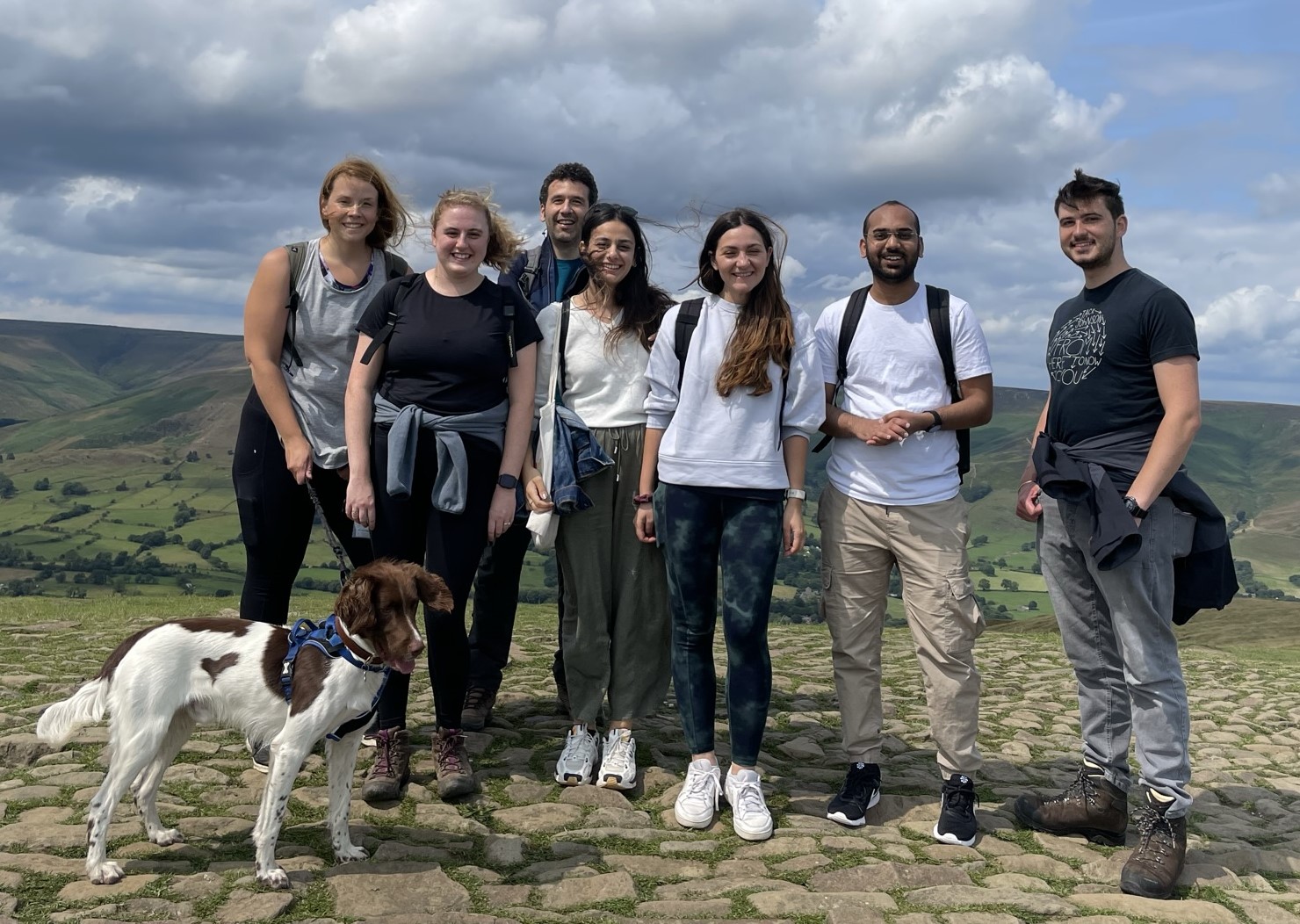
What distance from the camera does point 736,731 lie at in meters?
6.25

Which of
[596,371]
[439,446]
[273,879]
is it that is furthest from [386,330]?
[273,879]

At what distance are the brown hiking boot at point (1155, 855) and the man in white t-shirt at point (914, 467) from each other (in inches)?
35.5

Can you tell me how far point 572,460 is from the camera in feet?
21.1

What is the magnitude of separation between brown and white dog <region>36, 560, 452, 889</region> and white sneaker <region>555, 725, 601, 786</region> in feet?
5.65

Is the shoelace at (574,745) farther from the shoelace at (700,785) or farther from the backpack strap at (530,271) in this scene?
the backpack strap at (530,271)

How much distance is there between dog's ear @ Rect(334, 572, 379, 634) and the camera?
5.09 m

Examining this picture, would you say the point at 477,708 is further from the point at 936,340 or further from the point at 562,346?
the point at 936,340

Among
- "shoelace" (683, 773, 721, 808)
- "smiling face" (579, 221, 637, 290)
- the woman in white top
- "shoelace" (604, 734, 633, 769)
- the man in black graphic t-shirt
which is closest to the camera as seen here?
the man in black graphic t-shirt

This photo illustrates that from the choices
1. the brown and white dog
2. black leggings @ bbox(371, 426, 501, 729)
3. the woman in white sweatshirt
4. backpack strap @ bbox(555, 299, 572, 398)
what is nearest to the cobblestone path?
the brown and white dog

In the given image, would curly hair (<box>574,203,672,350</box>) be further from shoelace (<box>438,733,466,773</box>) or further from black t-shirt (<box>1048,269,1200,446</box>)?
shoelace (<box>438,733,466,773</box>)

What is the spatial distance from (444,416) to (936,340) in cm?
293

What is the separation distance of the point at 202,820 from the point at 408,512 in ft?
6.81

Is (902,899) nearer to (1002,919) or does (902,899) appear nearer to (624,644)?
(1002,919)

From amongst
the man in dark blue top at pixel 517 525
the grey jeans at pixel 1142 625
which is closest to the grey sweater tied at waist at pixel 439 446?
the man in dark blue top at pixel 517 525
